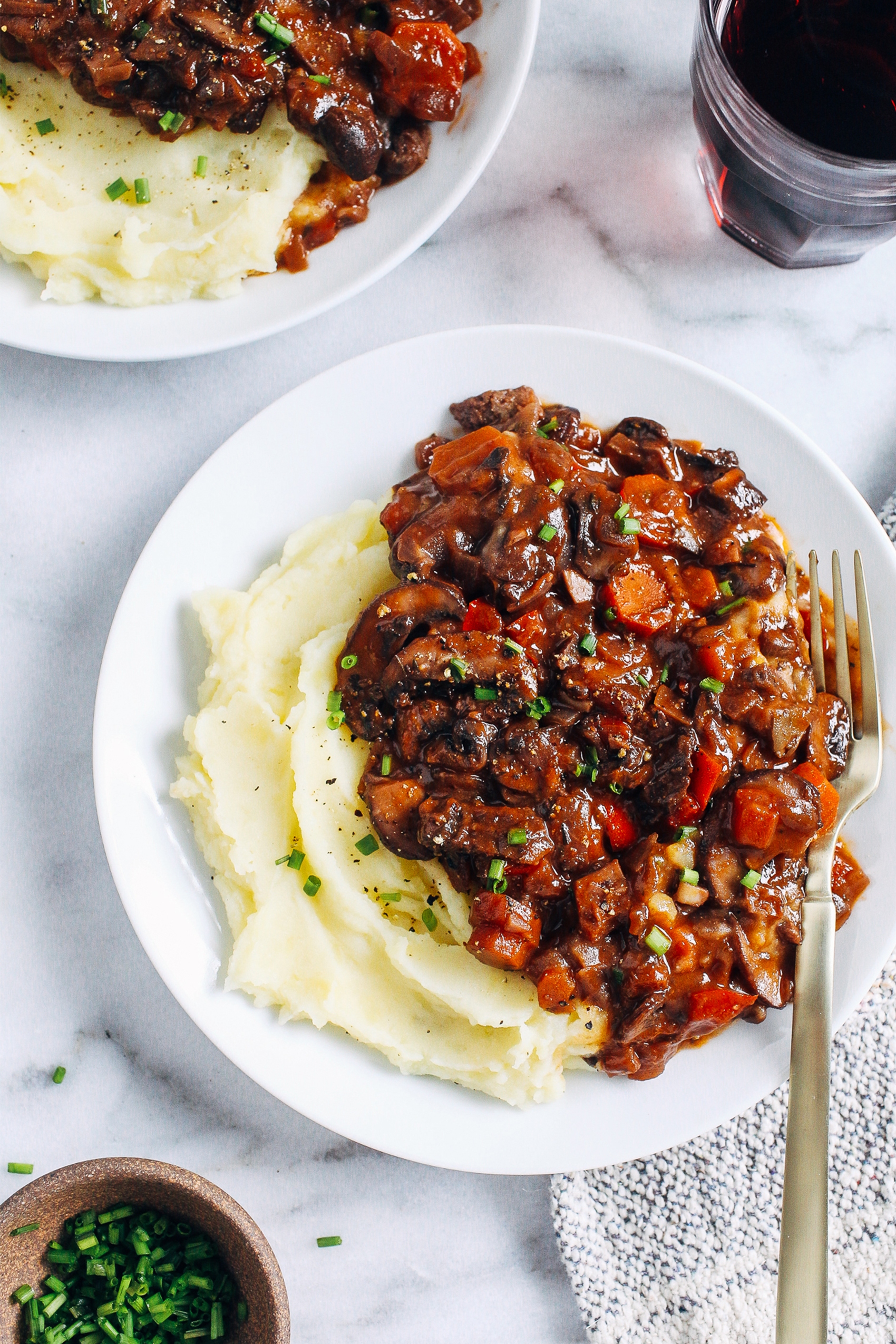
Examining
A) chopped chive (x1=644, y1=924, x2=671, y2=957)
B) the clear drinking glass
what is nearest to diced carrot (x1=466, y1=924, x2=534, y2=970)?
chopped chive (x1=644, y1=924, x2=671, y2=957)

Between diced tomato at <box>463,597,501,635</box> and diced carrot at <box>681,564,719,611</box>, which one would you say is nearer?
diced tomato at <box>463,597,501,635</box>

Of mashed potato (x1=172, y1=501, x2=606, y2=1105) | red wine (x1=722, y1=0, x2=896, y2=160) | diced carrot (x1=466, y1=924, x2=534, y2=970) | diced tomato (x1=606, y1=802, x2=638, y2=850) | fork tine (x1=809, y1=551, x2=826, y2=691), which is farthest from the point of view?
red wine (x1=722, y1=0, x2=896, y2=160)

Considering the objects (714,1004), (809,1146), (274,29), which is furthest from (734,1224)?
(274,29)

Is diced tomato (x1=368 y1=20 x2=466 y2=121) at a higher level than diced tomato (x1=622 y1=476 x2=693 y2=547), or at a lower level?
higher

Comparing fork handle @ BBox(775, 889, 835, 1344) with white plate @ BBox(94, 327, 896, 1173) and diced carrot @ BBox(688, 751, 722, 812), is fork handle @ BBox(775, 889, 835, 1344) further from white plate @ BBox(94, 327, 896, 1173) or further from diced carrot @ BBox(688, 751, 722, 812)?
diced carrot @ BBox(688, 751, 722, 812)

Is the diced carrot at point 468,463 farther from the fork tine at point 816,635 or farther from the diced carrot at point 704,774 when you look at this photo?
the fork tine at point 816,635

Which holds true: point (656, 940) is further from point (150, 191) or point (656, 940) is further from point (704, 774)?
point (150, 191)

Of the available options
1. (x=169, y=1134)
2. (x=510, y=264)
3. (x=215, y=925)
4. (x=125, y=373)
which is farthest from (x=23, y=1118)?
(x=510, y=264)
